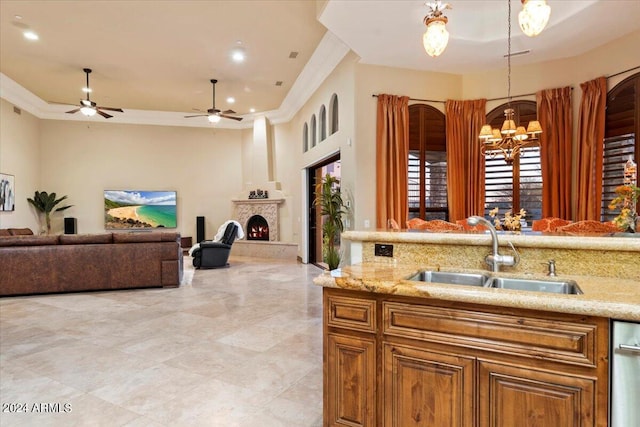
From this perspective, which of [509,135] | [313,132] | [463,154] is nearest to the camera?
[509,135]

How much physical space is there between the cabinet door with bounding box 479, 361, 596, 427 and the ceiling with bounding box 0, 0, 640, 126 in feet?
12.6

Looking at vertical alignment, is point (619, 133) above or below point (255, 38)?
below

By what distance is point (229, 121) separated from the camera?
34.9ft

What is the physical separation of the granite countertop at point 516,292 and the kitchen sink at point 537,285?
3cm

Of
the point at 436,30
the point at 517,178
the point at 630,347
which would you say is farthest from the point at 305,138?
the point at 630,347

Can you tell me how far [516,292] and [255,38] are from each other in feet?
18.7

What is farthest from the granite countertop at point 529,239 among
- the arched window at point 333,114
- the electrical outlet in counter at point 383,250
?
the arched window at point 333,114

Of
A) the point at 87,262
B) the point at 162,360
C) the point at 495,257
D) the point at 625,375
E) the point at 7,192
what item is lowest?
the point at 162,360

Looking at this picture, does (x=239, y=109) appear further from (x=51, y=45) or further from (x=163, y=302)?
(x=163, y=302)

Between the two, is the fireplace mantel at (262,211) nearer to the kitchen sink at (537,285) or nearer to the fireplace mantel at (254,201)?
the fireplace mantel at (254,201)

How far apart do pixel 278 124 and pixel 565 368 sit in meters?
9.41

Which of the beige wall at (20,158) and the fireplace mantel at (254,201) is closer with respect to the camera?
the beige wall at (20,158)

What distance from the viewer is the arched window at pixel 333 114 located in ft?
21.2

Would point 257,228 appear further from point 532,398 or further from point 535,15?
point 532,398
